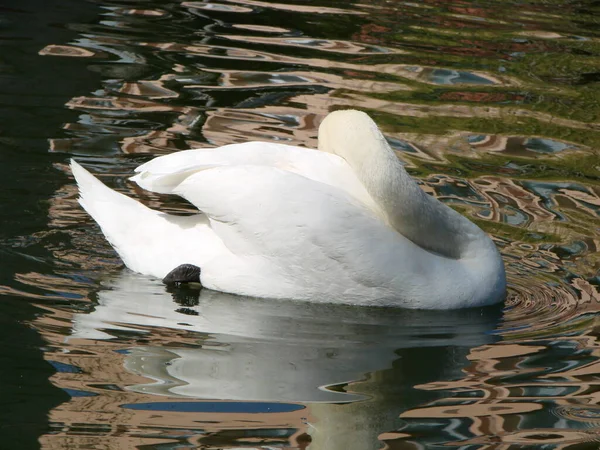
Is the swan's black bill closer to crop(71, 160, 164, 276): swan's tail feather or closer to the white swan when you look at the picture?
the white swan

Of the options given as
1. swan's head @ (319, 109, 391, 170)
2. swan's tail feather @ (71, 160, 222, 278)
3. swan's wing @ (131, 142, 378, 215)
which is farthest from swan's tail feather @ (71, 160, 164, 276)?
swan's head @ (319, 109, 391, 170)

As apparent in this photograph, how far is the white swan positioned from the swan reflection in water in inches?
4.4

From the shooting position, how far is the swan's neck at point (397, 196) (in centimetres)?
612

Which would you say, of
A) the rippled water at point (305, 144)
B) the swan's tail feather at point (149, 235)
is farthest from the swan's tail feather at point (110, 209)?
the rippled water at point (305, 144)

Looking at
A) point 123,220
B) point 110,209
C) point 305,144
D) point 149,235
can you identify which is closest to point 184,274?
point 149,235

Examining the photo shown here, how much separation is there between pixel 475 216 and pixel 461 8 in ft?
21.5

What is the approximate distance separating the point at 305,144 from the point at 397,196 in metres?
2.80

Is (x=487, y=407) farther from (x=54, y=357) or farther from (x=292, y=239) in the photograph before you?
(x=54, y=357)

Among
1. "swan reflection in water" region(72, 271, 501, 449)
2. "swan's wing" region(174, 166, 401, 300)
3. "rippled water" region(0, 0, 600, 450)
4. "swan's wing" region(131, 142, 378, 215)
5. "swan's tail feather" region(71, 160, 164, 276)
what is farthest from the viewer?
"swan's tail feather" region(71, 160, 164, 276)

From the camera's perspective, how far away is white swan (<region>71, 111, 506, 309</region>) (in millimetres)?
6000

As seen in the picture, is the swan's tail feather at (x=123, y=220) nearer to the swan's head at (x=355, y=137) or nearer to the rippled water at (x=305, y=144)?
the rippled water at (x=305, y=144)

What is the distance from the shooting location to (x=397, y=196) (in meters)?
6.11

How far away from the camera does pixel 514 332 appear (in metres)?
5.87

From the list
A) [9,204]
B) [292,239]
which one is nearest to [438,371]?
[292,239]
